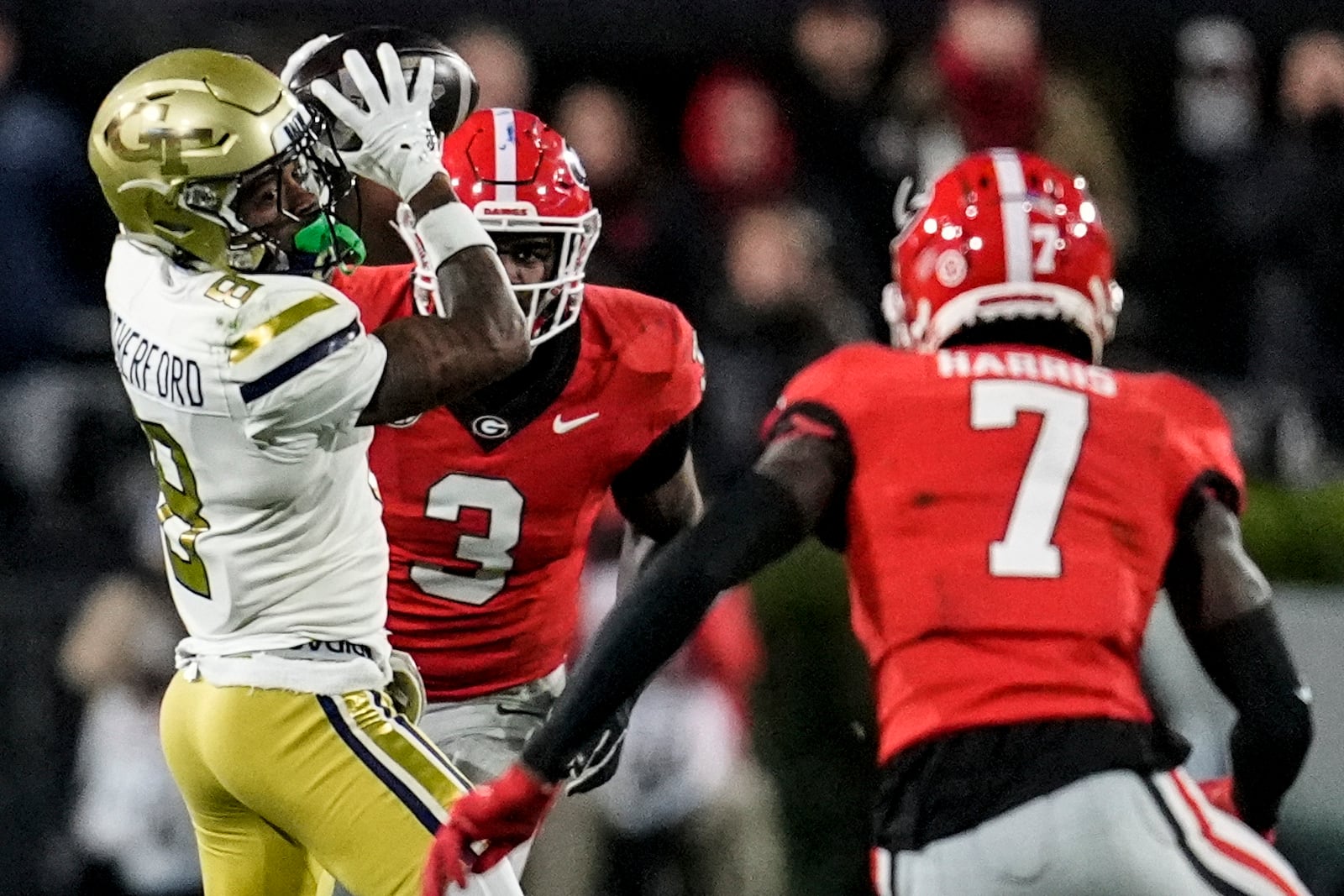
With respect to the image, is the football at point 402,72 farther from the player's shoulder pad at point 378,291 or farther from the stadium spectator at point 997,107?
the stadium spectator at point 997,107

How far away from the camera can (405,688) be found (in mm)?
3691

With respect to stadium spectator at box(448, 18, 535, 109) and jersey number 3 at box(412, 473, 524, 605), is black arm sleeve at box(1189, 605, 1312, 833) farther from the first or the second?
stadium spectator at box(448, 18, 535, 109)

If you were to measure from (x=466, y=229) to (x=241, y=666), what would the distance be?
744mm

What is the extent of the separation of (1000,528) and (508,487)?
148 cm

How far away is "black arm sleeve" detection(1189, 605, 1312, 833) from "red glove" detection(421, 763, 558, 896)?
89cm

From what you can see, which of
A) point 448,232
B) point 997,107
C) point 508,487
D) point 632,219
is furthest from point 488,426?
point 997,107

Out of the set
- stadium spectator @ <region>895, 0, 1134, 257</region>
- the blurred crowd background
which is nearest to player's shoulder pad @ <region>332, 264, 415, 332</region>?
the blurred crowd background

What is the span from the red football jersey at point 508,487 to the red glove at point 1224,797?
136cm

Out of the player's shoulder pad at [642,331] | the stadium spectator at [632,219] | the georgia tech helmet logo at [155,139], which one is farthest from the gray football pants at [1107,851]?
the stadium spectator at [632,219]

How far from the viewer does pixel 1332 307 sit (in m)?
7.20

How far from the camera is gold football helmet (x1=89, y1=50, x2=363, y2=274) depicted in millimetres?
3393

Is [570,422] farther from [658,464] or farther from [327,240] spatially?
[327,240]

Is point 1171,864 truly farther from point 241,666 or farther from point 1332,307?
point 1332,307

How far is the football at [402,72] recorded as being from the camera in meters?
3.77
